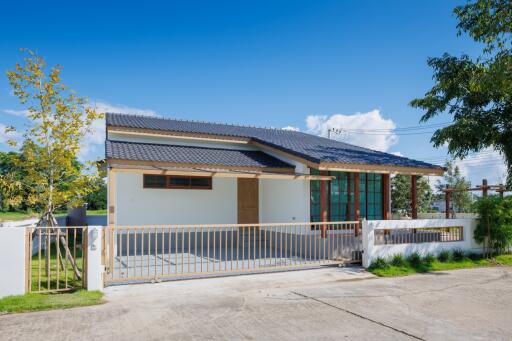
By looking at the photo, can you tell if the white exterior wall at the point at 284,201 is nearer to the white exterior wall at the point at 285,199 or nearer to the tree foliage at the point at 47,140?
the white exterior wall at the point at 285,199

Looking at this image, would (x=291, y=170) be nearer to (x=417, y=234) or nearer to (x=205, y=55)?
(x=417, y=234)

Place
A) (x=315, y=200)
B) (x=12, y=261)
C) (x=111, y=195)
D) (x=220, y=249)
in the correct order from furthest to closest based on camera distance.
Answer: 1. (x=315, y=200)
2. (x=111, y=195)
3. (x=220, y=249)
4. (x=12, y=261)

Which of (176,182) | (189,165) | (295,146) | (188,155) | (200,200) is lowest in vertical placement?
(200,200)

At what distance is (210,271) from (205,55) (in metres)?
8.57

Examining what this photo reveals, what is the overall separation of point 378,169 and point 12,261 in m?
9.42

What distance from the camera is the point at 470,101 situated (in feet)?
44.6

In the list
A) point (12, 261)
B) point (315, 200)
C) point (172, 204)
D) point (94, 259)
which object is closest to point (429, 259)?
point (315, 200)

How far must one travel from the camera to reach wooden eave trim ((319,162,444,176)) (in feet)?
35.5

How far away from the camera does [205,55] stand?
14.0 meters

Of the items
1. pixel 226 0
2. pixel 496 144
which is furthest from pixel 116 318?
pixel 496 144

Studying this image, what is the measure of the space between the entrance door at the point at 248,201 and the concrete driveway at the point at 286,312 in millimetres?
5443

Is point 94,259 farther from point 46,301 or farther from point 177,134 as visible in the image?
point 177,134

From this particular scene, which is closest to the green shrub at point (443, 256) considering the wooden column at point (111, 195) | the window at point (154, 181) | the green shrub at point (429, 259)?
the green shrub at point (429, 259)

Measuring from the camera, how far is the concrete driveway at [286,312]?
4844 mm
